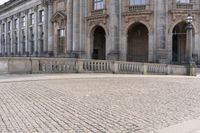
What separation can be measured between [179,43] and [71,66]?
20.4 metres

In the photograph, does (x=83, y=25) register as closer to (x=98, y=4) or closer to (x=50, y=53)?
(x=98, y=4)

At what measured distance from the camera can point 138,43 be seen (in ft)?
120

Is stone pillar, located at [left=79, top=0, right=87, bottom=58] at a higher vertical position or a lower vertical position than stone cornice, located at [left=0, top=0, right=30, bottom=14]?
lower

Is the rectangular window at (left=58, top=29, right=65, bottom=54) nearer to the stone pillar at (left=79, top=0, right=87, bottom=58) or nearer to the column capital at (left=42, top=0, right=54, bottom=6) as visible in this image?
the column capital at (left=42, top=0, right=54, bottom=6)

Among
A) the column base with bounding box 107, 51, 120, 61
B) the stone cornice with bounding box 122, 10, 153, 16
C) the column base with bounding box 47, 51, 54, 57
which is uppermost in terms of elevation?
the stone cornice with bounding box 122, 10, 153, 16

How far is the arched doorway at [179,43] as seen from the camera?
115ft

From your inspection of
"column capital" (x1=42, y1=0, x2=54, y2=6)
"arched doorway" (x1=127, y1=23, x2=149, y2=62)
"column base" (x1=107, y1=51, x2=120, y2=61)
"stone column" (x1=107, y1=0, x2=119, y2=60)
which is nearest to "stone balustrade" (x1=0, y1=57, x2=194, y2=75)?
"column base" (x1=107, y1=51, x2=120, y2=61)

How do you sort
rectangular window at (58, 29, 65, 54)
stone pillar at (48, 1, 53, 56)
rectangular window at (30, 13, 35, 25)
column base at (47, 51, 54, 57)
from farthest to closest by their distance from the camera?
rectangular window at (30, 13, 35, 25) < stone pillar at (48, 1, 53, 56) < column base at (47, 51, 54, 57) < rectangular window at (58, 29, 65, 54)

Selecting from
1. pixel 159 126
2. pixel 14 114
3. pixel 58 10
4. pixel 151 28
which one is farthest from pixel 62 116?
pixel 58 10

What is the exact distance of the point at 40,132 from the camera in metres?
5.36

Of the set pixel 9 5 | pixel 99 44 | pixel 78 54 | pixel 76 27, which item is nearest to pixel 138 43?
pixel 99 44

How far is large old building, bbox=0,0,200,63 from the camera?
32188 millimetres

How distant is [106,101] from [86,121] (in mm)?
2562

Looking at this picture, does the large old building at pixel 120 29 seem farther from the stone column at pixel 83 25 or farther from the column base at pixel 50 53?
the column base at pixel 50 53
